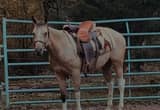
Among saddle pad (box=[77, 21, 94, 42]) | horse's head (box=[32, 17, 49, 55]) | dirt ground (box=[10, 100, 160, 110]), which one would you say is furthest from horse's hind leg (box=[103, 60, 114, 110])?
horse's head (box=[32, 17, 49, 55])

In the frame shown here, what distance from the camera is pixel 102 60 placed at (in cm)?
671

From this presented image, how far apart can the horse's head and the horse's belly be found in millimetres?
1184

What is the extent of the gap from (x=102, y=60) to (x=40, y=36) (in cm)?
142

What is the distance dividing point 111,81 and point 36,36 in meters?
2.04

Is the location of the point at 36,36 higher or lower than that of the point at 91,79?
higher

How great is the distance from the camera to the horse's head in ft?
18.6

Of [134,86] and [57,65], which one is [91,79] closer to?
[134,86]

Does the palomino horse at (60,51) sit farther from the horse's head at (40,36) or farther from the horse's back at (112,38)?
the horse's back at (112,38)

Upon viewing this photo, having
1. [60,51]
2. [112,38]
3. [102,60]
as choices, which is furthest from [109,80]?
[60,51]

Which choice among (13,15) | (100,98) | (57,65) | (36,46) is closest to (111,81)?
(100,98)

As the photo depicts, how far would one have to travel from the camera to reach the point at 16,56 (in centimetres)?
984

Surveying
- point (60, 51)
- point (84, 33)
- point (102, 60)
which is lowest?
point (102, 60)

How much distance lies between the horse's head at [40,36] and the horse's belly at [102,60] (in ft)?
3.89

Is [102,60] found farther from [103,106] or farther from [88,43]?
[103,106]
